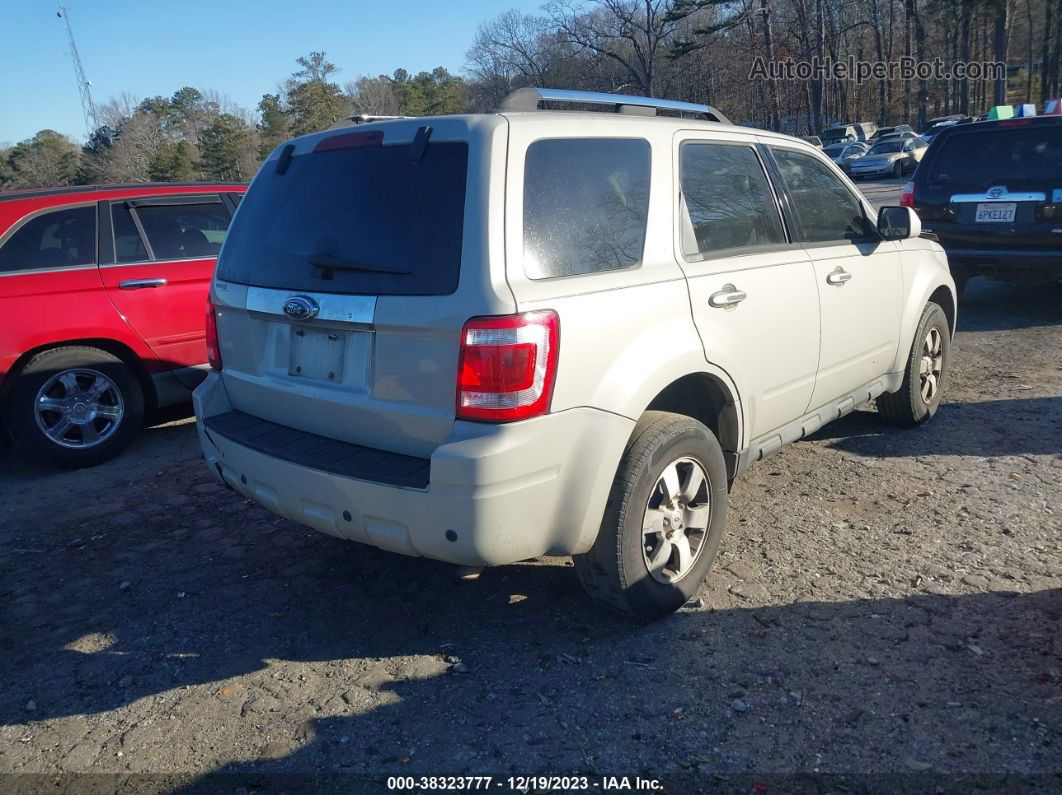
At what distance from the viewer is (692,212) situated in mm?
3594

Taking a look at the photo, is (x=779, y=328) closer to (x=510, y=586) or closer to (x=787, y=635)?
(x=787, y=635)

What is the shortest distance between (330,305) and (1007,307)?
8598 mm

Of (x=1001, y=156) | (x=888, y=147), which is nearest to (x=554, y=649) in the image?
(x=1001, y=156)

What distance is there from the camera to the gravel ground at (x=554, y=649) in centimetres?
267

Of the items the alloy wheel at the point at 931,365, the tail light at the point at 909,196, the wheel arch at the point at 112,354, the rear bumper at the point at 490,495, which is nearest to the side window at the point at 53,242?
the wheel arch at the point at 112,354

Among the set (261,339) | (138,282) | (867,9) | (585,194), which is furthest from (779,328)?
(867,9)

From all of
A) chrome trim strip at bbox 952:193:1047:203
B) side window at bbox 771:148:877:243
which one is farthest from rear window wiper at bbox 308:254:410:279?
chrome trim strip at bbox 952:193:1047:203

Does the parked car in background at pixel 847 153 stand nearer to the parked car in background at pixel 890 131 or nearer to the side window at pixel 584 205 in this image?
the parked car in background at pixel 890 131

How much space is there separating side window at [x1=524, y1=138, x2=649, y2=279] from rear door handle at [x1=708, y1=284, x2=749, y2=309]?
0.42 m

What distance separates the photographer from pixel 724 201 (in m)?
3.82

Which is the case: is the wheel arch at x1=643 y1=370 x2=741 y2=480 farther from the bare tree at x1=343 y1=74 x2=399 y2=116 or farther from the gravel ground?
the bare tree at x1=343 y1=74 x2=399 y2=116

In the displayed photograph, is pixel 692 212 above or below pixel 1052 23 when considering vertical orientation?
below

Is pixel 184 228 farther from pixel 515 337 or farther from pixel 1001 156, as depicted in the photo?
pixel 1001 156

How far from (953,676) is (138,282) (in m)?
5.45
